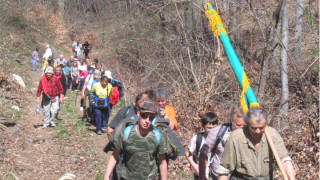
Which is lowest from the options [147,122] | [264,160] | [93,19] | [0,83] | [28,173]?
[28,173]

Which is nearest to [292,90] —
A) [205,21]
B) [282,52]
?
[282,52]

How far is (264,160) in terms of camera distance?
4.06 m

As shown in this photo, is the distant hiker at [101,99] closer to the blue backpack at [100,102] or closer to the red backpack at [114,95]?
the blue backpack at [100,102]

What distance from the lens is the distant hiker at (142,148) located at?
4.37 meters

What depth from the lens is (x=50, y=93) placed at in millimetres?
11656

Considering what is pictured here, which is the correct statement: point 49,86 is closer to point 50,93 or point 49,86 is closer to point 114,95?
point 50,93

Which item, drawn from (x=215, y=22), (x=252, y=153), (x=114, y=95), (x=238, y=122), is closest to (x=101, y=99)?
(x=114, y=95)

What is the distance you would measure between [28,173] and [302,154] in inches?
208

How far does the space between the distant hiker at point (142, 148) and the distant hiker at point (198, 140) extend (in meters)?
0.95

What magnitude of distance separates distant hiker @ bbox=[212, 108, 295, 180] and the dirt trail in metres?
4.56

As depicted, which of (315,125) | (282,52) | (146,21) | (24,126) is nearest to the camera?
(315,125)

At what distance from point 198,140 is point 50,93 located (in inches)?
271

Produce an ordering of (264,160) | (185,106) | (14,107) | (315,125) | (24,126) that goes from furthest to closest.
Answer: (14,107)
(24,126)
(185,106)
(315,125)
(264,160)

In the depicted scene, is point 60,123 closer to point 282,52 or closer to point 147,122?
point 282,52
